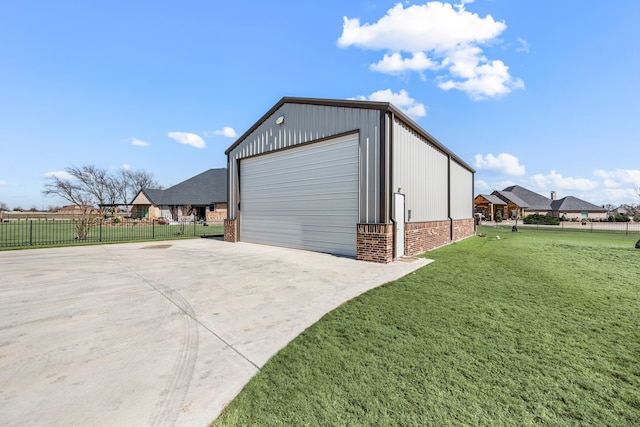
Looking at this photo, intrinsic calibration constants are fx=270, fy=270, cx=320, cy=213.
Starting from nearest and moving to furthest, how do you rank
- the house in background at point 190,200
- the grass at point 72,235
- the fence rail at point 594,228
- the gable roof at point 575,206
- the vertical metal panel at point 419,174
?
the vertical metal panel at point 419,174, the grass at point 72,235, the fence rail at point 594,228, the house in background at point 190,200, the gable roof at point 575,206

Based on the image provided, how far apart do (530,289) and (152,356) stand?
6.75 meters

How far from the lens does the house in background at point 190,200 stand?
43.2m

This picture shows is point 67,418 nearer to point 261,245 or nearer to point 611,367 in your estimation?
point 611,367

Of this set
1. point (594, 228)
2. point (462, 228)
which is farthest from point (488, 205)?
point (462, 228)

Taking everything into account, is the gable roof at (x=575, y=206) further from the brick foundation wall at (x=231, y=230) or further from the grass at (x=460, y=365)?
the brick foundation wall at (x=231, y=230)

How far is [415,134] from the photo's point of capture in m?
11.4

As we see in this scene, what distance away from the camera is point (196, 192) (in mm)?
45906

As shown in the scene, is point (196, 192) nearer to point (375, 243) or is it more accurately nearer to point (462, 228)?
point (462, 228)

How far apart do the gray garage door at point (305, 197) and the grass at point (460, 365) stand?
533 cm

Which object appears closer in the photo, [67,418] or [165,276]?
[67,418]

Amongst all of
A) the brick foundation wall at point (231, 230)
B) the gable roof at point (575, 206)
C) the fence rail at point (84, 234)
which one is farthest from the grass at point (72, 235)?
the gable roof at point (575, 206)

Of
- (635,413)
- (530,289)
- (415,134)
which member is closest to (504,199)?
(415,134)

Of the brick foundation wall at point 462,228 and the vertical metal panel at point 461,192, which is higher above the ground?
the vertical metal panel at point 461,192

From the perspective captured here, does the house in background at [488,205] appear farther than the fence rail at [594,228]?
Yes
